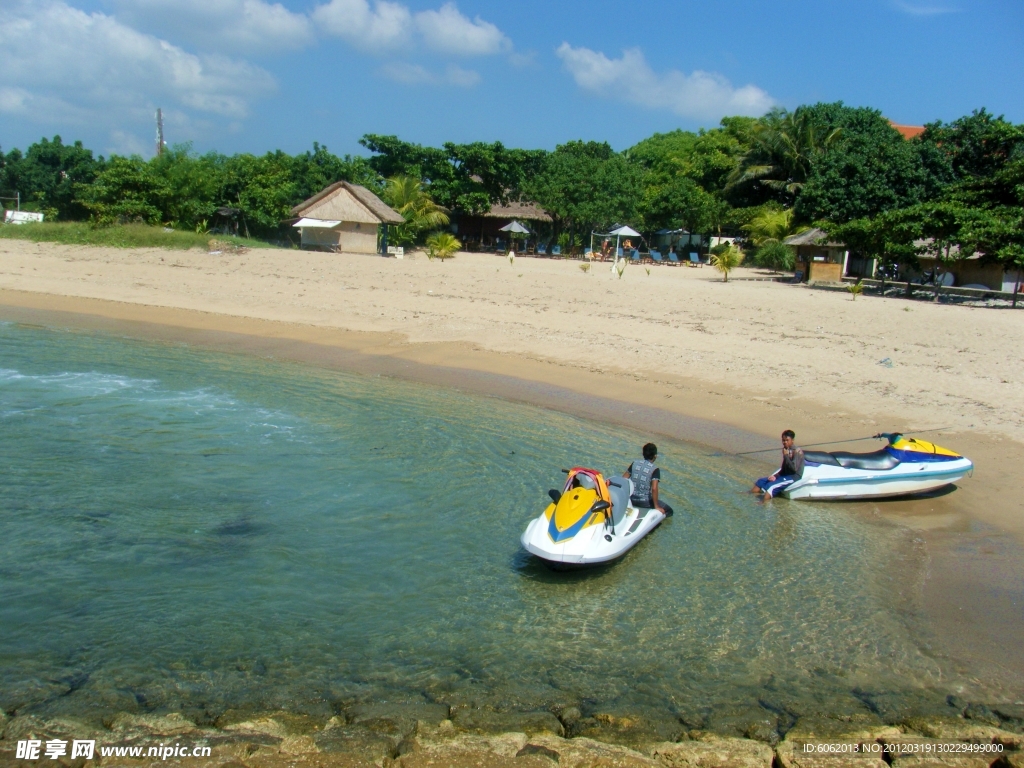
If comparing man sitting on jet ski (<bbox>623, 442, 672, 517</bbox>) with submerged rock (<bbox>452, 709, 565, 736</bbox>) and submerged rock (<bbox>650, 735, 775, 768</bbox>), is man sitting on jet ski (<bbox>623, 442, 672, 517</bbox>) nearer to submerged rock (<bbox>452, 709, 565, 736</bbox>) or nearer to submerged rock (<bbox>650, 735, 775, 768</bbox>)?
submerged rock (<bbox>452, 709, 565, 736</bbox>)

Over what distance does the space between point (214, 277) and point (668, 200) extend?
2829 centimetres

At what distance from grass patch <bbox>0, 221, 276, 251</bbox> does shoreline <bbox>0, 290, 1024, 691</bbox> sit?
19.8 feet

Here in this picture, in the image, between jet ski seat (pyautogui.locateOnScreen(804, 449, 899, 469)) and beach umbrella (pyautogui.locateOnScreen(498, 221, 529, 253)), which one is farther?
beach umbrella (pyautogui.locateOnScreen(498, 221, 529, 253))

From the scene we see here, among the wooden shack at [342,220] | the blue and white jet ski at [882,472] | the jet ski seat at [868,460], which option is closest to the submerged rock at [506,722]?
the blue and white jet ski at [882,472]

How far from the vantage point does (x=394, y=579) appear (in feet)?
25.8

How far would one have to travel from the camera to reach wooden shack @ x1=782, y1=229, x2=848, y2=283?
104ft

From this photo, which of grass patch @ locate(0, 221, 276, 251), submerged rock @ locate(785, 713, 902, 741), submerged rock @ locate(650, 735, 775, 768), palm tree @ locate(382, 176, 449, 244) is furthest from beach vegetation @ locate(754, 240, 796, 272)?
submerged rock @ locate(650, 735, 775, 768)

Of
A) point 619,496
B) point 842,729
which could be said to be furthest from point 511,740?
point 619,496

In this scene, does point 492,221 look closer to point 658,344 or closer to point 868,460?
point 658,344

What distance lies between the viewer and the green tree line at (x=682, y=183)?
2678 cm

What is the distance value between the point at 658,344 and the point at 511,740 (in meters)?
13.7

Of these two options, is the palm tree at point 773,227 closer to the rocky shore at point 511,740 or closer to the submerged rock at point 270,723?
the rocky shore at point 511,740

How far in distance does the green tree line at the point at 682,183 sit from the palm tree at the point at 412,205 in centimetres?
11

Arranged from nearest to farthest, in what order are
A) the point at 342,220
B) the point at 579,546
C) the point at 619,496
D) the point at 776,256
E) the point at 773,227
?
1. the point at 579,546
2. the point at 619,496
3. the point at 776,256
4. the point at 342,220
5. the point at 773,227
